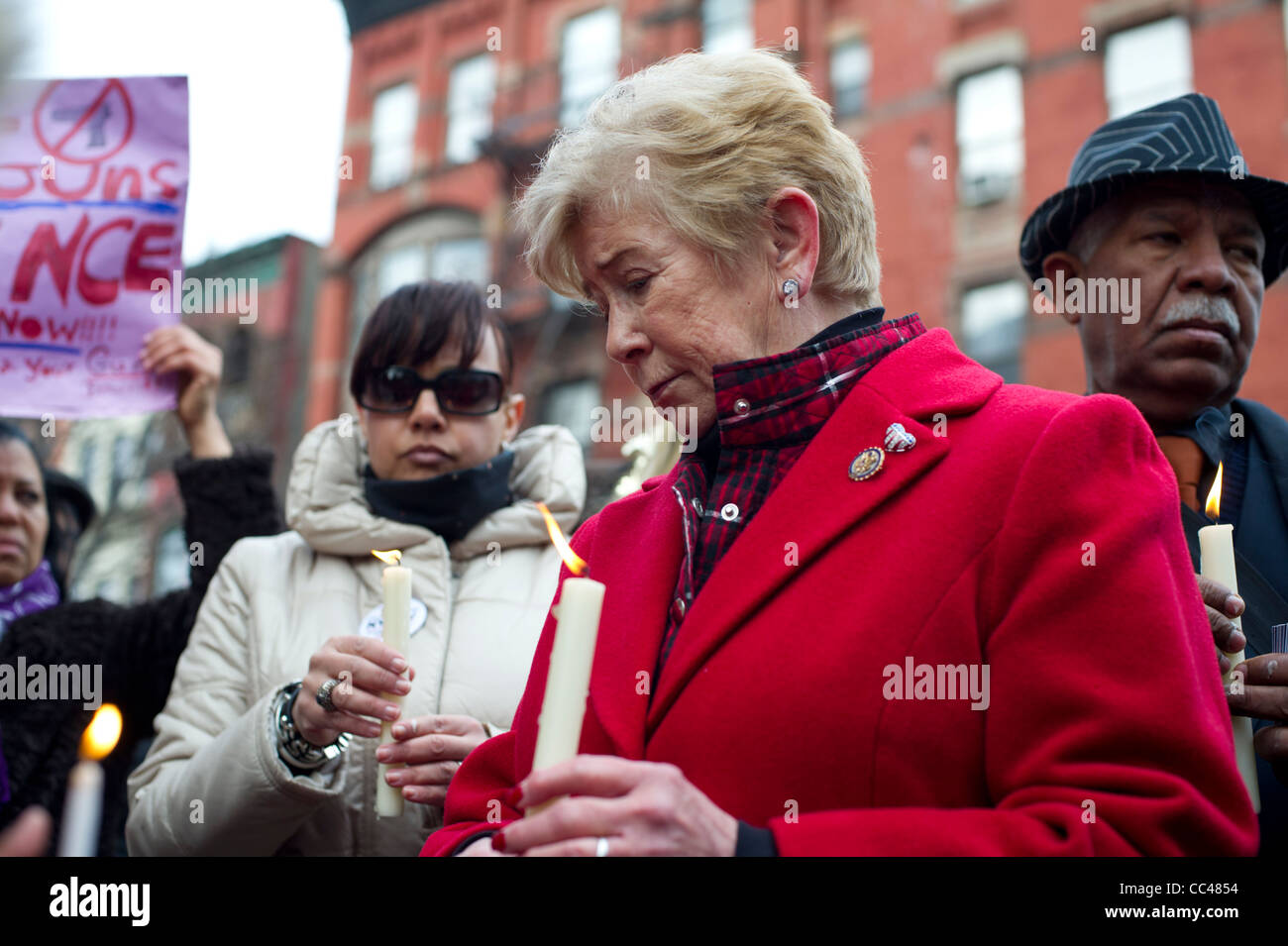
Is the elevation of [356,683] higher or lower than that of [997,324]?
lower

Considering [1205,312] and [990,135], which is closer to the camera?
[1205,312]

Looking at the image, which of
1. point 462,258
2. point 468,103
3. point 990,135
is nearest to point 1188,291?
point 990,135

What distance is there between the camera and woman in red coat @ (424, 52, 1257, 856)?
1313 millimetres

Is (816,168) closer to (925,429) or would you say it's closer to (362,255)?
(925,429)

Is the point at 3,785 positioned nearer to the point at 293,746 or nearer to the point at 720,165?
the point at 293,746

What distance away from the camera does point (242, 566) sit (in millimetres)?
2939

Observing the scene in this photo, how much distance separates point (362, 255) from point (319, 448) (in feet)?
53.9

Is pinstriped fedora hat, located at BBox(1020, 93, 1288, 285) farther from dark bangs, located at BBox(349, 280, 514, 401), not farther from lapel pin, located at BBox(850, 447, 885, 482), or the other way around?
dark bangs, located at BBox(349, 280, 514, 401)

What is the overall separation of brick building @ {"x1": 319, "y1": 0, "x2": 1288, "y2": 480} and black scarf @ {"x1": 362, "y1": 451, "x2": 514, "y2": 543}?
715 cm

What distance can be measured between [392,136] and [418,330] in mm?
16780

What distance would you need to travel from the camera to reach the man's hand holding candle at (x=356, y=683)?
191 cm

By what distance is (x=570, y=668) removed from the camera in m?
1.09

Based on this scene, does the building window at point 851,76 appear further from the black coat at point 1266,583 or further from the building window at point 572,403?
the black coat at point 1266,583

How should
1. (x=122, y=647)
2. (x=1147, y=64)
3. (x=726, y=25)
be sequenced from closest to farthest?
(x=122, y=647), (x=1147, y=64), (x=726, y=25)
